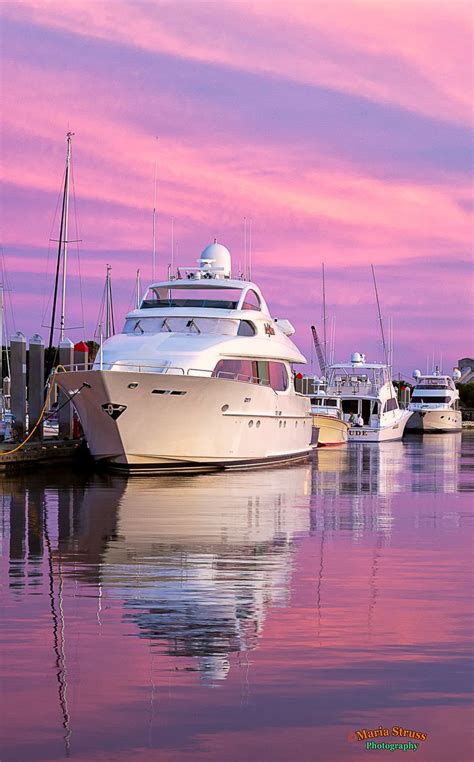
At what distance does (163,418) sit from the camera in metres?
32.6

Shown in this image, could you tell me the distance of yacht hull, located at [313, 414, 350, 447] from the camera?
62.6 m

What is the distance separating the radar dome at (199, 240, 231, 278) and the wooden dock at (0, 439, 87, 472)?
784 cm

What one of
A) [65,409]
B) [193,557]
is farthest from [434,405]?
[193,557]

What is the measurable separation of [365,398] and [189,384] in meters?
40.2

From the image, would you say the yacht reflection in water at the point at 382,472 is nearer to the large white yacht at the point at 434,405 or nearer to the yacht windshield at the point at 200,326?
the yacht windshield at the point at 200,326

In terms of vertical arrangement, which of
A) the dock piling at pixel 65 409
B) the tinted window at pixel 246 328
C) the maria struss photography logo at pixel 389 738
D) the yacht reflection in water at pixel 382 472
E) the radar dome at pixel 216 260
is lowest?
the yacht reflection in water at pixel 382 472

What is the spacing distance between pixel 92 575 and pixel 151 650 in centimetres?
464

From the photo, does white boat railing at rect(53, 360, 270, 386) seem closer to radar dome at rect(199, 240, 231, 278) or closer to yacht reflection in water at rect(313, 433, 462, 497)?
yacht reflection in water at rect(313, 433, 462, 497)

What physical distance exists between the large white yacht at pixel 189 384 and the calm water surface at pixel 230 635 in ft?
30.1

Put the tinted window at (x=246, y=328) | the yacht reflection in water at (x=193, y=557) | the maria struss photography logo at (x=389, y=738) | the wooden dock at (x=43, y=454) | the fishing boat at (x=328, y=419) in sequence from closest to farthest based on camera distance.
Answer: the maria struss photography logo at (x=389, y=738)
the yacht reflection in water at (x=193, y=557)
the wooden dock at (x=43, y=454)
the tinted window at (x=246, y=328)
the fishing boat at (x=328, y=419)

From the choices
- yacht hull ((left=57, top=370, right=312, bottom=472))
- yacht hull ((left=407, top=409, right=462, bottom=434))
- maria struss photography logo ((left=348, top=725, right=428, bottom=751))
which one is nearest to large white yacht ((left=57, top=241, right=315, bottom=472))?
yacht hull ((left=57, top=370, right=312, bottom=472))

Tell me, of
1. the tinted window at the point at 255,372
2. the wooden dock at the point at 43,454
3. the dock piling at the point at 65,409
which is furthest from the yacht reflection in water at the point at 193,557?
the dock piling at the point at 65,409

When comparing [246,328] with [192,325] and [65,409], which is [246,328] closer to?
[192,325]

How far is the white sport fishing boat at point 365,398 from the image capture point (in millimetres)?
71062
